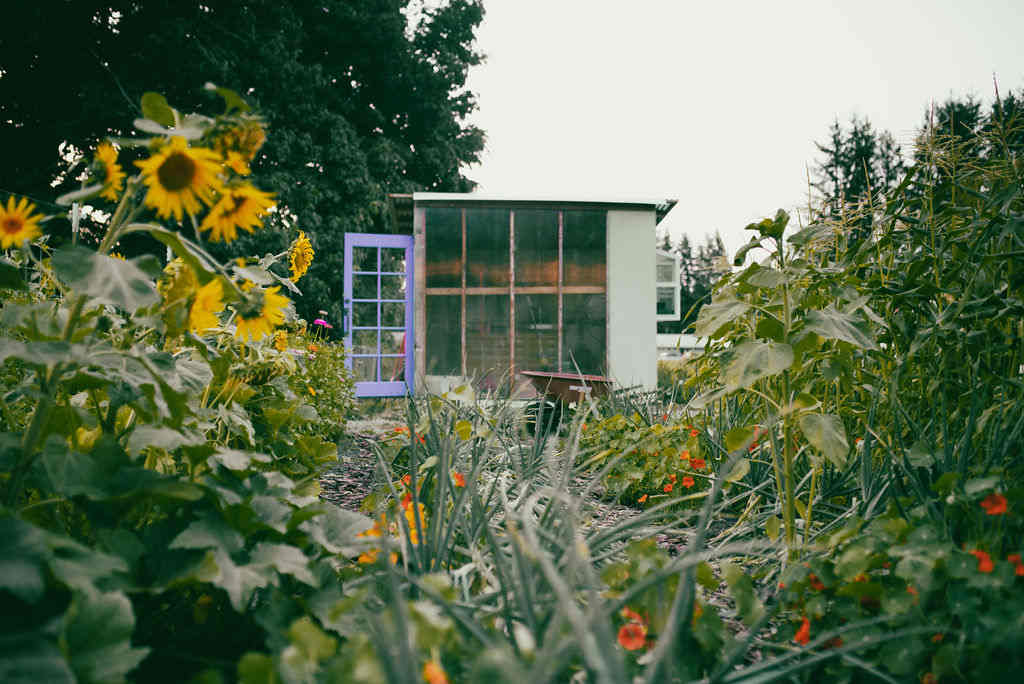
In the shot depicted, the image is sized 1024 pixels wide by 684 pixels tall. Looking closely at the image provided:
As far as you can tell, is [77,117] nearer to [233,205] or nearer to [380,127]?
[380,127]

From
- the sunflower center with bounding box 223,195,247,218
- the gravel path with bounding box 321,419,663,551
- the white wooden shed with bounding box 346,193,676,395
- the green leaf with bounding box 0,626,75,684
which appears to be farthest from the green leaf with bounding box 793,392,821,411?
the white wooden shed with bounding box 346,193,676,395

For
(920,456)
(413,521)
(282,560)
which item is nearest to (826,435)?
(920,456)

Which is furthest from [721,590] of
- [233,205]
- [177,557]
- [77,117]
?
[77,117]

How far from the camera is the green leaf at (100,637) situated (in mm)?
539

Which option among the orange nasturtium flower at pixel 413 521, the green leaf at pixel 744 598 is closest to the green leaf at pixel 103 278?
the orange nasturtium flower at pixel 413 521

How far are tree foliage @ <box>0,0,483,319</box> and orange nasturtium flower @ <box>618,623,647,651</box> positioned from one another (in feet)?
21.5

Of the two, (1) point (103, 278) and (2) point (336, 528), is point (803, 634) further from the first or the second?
(1) point (103, 278)

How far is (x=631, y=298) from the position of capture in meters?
6.53

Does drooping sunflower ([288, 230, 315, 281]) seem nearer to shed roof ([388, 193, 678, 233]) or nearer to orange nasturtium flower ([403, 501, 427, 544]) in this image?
orange nasturtium flower ([403, 501, 427, 544])

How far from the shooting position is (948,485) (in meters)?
0.92

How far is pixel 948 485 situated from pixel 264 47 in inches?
426

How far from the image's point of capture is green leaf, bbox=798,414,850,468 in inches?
40.9

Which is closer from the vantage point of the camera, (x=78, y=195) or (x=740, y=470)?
(x=78, y=195)

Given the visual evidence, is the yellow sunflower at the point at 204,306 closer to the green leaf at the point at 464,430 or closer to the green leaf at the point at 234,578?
the green leaf at the point at 234,578
